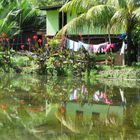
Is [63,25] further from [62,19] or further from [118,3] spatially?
[118,3]

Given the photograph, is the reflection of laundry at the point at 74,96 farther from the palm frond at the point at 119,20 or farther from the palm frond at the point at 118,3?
the palm frond at the point at 118,3

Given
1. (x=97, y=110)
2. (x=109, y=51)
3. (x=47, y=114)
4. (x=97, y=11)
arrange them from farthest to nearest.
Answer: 1. (x=109, y=51)
2. (x=97, y=11)
3. (x=97, y=110)
4. (x=47, y=114)

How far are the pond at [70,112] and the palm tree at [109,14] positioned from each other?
3901 mm

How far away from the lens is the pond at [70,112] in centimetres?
841

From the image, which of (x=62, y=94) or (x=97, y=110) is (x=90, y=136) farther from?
(x=62, y=94)

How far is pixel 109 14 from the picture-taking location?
20.0 m

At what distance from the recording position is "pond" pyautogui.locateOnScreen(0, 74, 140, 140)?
27.6ft

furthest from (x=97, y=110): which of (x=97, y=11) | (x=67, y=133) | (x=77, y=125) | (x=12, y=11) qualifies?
(x=12, y=11)

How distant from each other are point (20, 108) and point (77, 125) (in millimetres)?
2785

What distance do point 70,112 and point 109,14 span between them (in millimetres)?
9962

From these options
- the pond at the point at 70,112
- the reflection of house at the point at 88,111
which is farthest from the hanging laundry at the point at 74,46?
the reflection of house at the point at 88,111

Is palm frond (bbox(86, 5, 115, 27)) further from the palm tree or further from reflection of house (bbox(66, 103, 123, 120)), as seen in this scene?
reflection of house (bbox(66, 103, 123, 120))

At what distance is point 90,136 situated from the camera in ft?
26.7

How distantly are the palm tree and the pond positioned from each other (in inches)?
154
